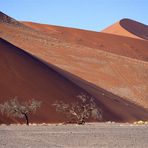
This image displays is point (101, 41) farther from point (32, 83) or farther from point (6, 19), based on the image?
point (32, 83)

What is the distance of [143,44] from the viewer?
121 meters

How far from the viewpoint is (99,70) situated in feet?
269

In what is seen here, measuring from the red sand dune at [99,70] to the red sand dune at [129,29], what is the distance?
127ft

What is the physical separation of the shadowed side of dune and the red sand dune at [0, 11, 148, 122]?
4.13 metres

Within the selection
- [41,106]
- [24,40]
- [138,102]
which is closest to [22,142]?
[41,106]

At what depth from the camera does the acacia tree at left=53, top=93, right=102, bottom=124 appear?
4658 cm

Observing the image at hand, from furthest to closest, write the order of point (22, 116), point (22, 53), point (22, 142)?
point (22, 53)
point (22, 116)
point (22, 142)

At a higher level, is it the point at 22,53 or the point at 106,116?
the point at 22,53

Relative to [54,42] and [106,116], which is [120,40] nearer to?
[54,42]

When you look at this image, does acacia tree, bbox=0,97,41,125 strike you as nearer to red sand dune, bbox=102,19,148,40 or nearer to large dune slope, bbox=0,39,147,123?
large dune slope, bbox=0,39,147,123

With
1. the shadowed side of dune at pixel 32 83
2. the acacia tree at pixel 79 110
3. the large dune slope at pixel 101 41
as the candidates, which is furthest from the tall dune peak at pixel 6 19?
the acacia tree at pixel 79 110

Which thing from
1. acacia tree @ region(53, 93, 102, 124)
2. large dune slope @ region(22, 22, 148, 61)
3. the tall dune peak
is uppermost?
the tall dune peak

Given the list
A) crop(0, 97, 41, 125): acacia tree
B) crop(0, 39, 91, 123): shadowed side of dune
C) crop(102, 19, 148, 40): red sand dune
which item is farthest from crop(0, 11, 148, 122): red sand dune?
crop(102, 19, 148, 40): red sand dune

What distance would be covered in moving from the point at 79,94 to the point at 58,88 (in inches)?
83.7
